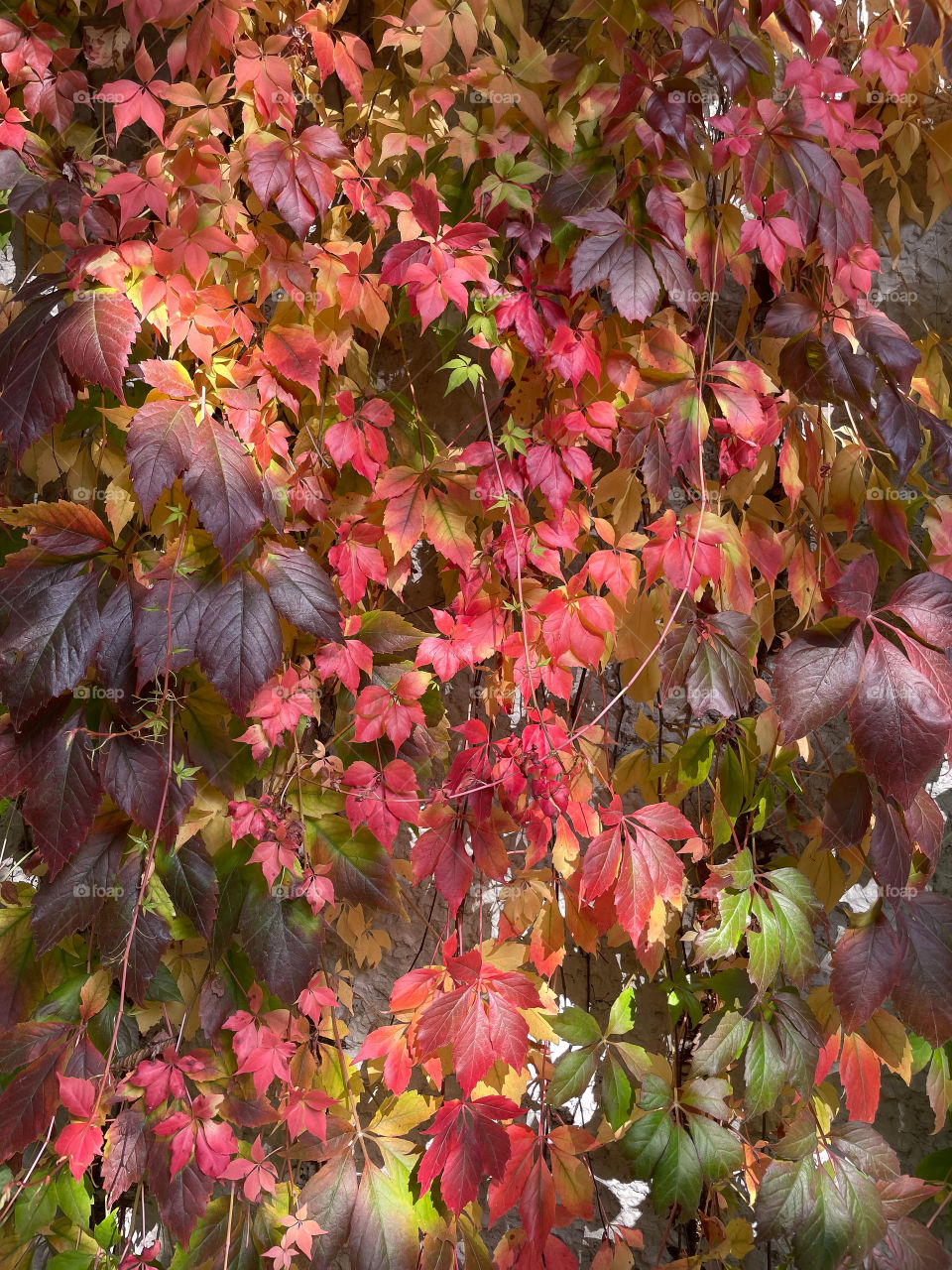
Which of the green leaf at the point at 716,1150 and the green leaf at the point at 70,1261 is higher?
the green leaf at the point at 716,1150

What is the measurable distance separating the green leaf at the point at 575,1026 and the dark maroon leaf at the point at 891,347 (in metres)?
0.86

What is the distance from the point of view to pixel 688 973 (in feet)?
4.23

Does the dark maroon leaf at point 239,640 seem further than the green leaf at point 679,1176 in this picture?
No

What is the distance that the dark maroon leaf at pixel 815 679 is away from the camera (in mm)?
924

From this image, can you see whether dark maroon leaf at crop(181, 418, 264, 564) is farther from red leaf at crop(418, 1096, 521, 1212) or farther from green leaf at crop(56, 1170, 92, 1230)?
green leaf at crop(56, 1170, 92, 1230)

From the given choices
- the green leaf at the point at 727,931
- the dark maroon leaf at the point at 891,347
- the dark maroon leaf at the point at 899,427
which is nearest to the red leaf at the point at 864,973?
the green leaf at the point at 727,931

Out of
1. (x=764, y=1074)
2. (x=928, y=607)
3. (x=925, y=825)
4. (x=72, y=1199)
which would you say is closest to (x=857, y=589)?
(x=928, y=607)

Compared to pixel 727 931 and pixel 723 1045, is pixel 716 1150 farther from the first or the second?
pixel 727 931

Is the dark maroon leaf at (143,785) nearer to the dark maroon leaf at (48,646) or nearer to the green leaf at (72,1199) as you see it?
the dark maroon leaf at (48,646)

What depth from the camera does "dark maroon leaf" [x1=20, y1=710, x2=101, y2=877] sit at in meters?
0.99

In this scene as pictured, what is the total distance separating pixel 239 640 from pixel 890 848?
2.39 ft

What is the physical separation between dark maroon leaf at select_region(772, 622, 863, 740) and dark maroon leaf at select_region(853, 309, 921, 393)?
32cm

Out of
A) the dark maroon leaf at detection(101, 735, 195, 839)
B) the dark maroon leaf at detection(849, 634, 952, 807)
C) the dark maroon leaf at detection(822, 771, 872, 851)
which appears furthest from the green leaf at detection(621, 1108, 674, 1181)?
the dark maroon leaf at detection(101, 735, 195, 839)

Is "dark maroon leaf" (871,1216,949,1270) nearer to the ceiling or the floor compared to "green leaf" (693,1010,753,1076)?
nearer to the floor
